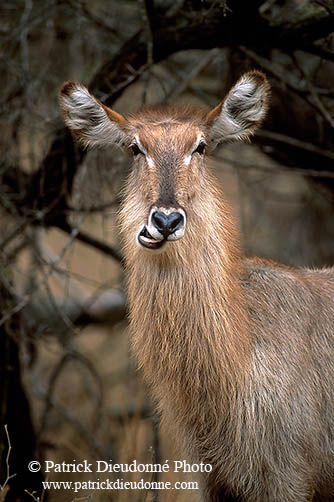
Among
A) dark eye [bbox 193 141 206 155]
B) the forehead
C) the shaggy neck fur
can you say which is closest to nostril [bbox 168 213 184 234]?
the shaggy neck fur

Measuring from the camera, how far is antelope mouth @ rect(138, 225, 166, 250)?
385cm

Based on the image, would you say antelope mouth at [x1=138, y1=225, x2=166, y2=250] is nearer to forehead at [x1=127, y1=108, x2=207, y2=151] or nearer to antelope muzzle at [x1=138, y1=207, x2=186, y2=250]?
antelope muzzle at [x1=138, y1=207, x2=186, y2=250]

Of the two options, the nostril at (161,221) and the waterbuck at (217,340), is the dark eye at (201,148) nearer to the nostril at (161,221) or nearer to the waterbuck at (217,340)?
the waterbuck at (217,340)

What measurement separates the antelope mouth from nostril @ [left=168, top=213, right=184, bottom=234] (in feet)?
0.34

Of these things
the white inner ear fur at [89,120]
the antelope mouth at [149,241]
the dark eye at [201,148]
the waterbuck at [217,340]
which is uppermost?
the white inner ear fur at [89,120]

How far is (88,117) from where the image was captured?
4.73 m

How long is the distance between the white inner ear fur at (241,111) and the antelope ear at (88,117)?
2.24 ft

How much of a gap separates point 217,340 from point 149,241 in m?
0.83

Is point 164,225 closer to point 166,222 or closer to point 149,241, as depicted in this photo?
point 166,222

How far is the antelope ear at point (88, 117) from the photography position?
459cm

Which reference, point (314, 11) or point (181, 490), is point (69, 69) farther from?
point (181, 490)

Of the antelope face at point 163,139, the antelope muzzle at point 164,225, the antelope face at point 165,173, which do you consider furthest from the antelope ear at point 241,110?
the antelope muzzle at point 164,225

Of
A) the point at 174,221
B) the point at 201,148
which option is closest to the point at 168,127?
the point at 201,148

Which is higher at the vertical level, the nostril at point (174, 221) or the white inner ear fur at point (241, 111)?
the white inner ear fur at point (241, 111)
